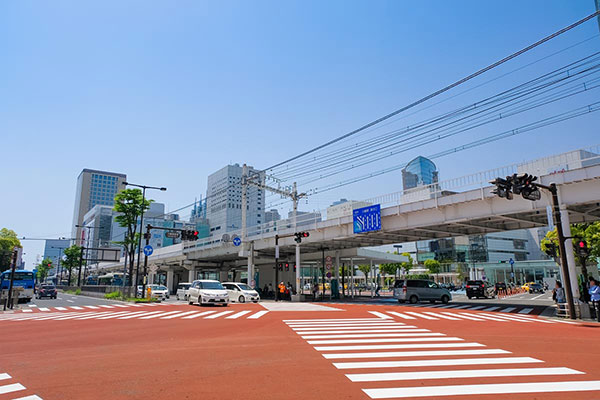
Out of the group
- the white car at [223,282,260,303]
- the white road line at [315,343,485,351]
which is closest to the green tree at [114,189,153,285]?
the white car at [223,282,260,303]

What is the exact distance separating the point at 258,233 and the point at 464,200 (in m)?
25.0

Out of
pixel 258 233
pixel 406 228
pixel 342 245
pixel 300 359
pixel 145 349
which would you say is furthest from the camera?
pixel 258 233

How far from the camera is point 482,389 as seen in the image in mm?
5652

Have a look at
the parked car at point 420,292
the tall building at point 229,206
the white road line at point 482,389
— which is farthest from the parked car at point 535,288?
the tall building at point 229,206

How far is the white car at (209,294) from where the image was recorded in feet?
82.8

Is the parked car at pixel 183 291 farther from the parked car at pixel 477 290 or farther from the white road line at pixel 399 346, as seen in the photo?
the white road line at pixel 399 346

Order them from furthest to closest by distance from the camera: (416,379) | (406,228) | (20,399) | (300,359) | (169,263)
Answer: (169,263) < (406,228) < (300,359) < (416,379) < (20,399)

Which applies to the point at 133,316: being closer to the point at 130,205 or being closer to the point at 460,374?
the point at 460,374

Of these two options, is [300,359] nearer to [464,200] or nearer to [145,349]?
[145,349]

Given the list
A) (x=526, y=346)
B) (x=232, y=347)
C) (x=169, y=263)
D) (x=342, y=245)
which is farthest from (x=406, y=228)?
(x=169, y=263)

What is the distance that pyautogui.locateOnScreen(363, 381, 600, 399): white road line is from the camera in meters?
5.45

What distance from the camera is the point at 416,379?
6289mm

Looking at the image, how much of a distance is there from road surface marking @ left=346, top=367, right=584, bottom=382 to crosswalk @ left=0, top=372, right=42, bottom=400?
4.67 m

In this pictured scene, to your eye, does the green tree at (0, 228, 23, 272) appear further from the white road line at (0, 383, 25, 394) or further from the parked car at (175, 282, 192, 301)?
the white road line at (0, 383, 25, 394)
